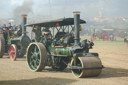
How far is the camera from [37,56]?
8.45 m

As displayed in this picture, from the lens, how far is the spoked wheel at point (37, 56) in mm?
8016

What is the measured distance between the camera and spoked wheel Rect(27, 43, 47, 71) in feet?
26.3

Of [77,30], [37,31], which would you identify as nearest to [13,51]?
[37,31]

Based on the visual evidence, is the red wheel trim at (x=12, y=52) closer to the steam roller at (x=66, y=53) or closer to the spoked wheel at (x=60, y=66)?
the steam roller at (x=66, y=53)

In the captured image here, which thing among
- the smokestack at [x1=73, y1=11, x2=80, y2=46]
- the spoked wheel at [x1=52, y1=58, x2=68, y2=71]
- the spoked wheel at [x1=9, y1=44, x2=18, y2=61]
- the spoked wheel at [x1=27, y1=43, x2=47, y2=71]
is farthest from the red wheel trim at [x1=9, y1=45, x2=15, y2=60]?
the smokestack at [x1=73, y1=11, x2=80, y2=46]

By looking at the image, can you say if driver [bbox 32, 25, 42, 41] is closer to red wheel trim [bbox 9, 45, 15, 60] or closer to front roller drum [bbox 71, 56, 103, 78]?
front roller drum [bbox 71, 56, 103, 78]

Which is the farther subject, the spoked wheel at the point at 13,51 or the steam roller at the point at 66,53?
the spoked wheel at the point at 13,51

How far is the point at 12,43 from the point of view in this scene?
44.1 ft

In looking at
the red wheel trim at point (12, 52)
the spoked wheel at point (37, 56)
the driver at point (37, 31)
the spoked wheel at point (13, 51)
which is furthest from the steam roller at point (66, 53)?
the red wheel trim at point (12, 52)

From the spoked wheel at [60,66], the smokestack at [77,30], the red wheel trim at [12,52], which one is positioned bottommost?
the spoked wheel at [60,66]

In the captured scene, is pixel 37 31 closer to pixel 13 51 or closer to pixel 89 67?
pixel 89 67

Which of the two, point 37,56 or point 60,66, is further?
point 60,66

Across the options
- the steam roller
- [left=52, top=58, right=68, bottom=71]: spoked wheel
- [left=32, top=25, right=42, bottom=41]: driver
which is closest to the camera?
the steam roller

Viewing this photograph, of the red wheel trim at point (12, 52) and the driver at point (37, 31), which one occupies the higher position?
the driver at point (37, 31)
